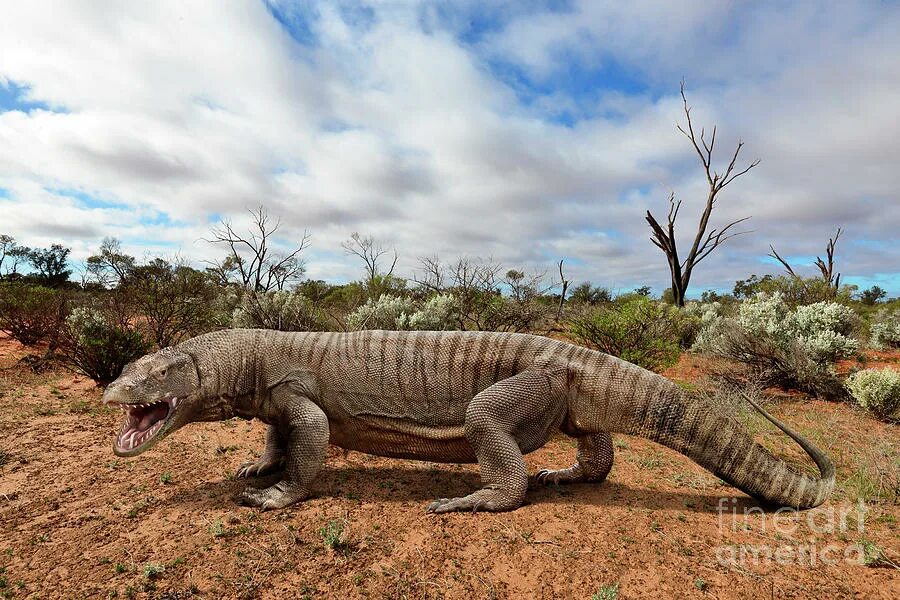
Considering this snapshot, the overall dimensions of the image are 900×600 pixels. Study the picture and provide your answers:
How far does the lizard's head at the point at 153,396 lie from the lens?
11.1 feet

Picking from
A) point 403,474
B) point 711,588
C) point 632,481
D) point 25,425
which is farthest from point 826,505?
point 25,425

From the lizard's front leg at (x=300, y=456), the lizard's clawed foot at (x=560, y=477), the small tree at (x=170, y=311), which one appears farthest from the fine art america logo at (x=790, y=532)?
the small tree at (x=170, y=311)

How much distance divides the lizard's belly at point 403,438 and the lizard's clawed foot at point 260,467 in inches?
30.3

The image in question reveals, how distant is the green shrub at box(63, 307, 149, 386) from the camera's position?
7.88m

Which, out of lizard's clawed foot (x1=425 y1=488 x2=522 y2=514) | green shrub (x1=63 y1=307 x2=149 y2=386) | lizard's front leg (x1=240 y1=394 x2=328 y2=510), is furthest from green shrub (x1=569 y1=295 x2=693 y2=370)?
green shrub (x1=63 y1=307 x2=149 y2=386)

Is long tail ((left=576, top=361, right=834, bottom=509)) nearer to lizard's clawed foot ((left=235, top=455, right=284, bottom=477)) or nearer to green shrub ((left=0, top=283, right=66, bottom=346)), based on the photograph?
lizard's clawed foot ((left=235, top=455, right=284, bottom=477))

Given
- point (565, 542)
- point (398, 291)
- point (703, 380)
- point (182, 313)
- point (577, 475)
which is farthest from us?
point (398, 291)

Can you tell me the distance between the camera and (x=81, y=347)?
311 inches

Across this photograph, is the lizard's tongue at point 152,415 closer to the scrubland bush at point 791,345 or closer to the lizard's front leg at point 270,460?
the lizard's front leg at point 270,460

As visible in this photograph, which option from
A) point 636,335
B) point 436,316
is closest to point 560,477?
point 636,335

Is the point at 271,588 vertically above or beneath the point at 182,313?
beneath

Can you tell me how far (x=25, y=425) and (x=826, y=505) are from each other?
28.0 ft

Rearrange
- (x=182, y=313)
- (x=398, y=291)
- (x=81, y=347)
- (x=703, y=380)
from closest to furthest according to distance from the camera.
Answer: (x=81, y=347) < (x=703, y=380) < (x=182, y=313) < (x=398, y=291)

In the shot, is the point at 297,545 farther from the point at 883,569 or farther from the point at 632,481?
the point at 883,569
